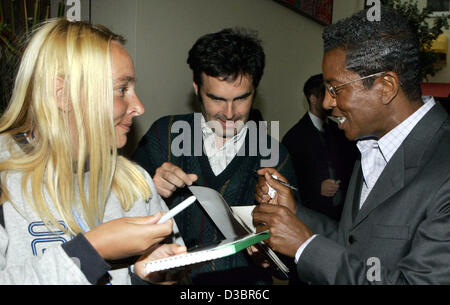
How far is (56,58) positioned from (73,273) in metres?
0.58

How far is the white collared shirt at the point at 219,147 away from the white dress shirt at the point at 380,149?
1.87 feet

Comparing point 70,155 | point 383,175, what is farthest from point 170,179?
point 383,175

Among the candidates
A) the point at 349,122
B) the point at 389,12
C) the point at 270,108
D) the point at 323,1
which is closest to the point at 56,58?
the point at 349,122

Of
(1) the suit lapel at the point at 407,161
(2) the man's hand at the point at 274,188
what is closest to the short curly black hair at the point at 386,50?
(1) the suit lapel at the point at 407,161

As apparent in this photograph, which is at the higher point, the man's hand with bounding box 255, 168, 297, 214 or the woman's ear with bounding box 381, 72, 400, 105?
the woman's ear with bounding box 381, 72, 400, 105

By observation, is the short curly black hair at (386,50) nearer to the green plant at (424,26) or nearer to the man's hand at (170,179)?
the man's hand at (170,179)

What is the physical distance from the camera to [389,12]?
1.37 m

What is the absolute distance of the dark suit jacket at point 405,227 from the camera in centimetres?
108

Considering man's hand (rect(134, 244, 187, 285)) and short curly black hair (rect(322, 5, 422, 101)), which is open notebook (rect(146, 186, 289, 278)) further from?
short curly black hair (rect(322, 5, 422, 101))

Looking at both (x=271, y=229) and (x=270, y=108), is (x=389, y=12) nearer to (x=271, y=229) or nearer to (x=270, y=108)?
(x=271, y=229)

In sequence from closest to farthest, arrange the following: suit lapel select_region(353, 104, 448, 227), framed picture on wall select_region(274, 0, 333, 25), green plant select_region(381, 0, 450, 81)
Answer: suit lapel select_region(353, 104, 448, 227), framed picture on wall select_region(274, 0, 333, 25), green plant select_region(381, 0, 450, 81)

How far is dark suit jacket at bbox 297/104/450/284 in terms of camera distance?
1.08m

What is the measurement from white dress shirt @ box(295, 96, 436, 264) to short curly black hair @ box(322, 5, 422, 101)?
0.21 ft

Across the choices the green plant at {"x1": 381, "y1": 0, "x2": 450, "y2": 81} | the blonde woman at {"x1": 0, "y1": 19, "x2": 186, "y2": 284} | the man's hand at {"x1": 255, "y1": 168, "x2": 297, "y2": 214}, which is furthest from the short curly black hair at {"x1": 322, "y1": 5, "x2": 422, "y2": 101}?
the green plant at {"x1": 381, "y1": 0, "x2": 450, "y2": 81}
